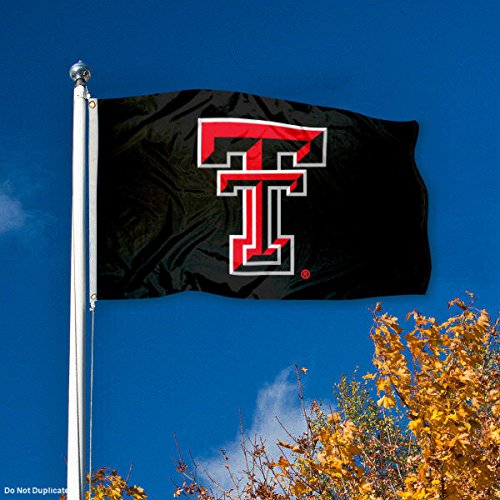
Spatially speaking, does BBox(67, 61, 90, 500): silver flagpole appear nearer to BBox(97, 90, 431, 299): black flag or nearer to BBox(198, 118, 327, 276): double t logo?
BBox(97, 90, 431, 299): black flag

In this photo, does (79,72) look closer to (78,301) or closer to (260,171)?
(78,301)

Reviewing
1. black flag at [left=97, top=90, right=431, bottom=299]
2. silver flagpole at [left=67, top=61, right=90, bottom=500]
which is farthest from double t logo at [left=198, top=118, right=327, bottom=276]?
silver flagpole at [left=67, top=61, right=90, bottom=500]

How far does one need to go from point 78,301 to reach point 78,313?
0.08 m

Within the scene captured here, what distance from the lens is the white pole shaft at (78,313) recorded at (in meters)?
5.08

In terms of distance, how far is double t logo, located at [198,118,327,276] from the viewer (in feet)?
20.9

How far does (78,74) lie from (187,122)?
1.09 meters

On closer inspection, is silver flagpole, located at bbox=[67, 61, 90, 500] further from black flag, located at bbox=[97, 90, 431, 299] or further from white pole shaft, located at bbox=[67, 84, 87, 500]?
black flag, located at bbox=[97, 90, 431, 299]

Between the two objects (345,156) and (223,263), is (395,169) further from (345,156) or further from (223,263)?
(223,263)

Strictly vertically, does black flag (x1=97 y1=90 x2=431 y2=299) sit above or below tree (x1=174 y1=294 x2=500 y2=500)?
above

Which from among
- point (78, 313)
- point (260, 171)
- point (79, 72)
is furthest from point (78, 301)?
point (260, 171)

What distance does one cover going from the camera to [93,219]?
596 centimetres

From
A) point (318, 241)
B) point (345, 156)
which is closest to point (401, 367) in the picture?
point (318, 241)

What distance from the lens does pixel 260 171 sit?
21.4 ft

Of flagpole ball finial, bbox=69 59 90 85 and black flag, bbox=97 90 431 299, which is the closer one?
flagpole ball finial, bbox=69 59 90 85
